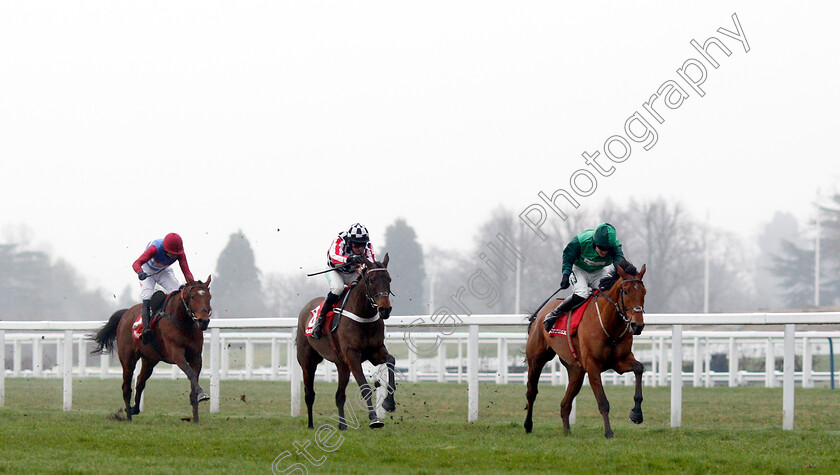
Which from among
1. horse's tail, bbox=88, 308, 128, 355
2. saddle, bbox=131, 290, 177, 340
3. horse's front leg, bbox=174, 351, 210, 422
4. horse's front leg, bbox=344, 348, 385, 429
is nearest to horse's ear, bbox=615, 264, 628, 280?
horse's front leg, bbox=344, 348, 385, 429

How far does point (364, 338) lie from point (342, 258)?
2.57 feet

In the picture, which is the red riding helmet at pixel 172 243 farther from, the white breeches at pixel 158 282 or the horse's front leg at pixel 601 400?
the horse's front leg at pixel 601 400

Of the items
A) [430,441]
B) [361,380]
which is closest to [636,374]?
[430,441]

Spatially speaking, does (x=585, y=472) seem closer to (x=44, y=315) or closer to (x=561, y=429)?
(x=561, y=429)

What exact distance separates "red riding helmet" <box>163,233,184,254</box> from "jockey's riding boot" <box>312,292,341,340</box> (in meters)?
2.08

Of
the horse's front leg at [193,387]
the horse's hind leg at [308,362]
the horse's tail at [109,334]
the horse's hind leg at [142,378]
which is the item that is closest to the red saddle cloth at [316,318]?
the horse's hind leg at [308,362]

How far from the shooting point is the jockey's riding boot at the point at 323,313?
30.7 ft

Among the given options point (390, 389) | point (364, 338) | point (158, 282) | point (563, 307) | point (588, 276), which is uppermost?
point (588, 276)

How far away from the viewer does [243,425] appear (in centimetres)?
930

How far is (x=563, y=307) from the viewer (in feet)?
28.5

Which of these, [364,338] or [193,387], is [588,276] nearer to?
[364,338]

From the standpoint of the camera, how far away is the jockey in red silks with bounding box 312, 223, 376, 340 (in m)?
9.30

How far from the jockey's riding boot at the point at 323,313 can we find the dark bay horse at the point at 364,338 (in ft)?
0.21

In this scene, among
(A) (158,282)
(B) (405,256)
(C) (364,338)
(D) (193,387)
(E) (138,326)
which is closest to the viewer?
(C) (364,338)
